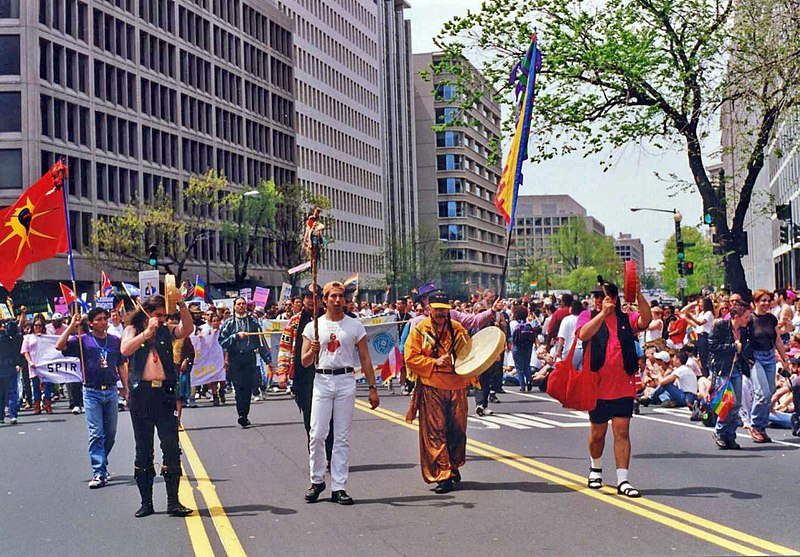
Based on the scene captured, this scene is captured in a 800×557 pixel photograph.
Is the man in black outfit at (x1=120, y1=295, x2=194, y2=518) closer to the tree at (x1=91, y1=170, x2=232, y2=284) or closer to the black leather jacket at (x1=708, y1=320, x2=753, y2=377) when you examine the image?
the black leather jacket at (x1=708, y1=320, x2=753, y2=377)

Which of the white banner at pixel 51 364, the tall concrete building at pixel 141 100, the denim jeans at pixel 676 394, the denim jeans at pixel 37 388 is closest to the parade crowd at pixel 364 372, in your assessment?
the denim jeans at pixel 676 394

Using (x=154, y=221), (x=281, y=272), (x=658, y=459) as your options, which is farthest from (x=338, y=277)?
(x=658, y=459)

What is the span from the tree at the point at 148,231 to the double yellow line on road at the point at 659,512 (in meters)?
50.3

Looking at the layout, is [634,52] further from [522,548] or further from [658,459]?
[522,548]

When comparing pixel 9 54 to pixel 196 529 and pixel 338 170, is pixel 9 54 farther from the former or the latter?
pixel 196 529

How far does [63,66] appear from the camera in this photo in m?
64.7

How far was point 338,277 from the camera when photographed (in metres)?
110

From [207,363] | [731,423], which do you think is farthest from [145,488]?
[207,363]

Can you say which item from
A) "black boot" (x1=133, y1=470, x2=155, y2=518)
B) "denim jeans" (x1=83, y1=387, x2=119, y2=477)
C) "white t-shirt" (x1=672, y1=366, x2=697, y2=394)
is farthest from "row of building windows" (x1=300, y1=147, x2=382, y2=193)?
"black boot" (x1=133, y1=470, x2=155, y2=518)

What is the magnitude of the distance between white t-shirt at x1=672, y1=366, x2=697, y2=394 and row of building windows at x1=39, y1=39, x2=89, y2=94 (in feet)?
159

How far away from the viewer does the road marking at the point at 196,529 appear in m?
8.78

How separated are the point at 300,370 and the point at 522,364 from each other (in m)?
14.9

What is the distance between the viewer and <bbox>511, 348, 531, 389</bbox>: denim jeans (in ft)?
89.5

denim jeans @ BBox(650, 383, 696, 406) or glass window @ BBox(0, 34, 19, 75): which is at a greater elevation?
glass window @ BBox(0, 34, 19, 75)
